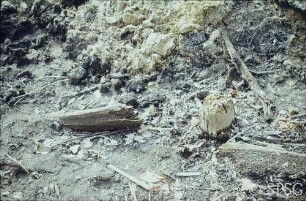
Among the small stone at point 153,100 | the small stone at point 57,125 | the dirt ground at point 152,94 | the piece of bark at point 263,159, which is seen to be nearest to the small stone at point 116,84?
the dirt ground at point 152,94

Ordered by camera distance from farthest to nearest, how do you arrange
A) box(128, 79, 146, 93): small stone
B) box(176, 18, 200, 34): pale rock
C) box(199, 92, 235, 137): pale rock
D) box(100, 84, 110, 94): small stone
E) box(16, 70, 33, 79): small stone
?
box(16, 70, 33, 79): small stone, box(176, 18, 200, 34): pale rock, box(100, 84, 110, 94): small stone, box(128, 79, 146, 93): small stone, box(199, 92, 235, 137): pale rock

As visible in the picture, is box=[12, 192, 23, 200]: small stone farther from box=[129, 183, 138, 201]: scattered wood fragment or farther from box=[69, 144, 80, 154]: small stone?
box=[129, 183, 138, 201]: scattered wood fragment

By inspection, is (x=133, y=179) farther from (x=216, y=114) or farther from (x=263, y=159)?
(x=263, y=159)

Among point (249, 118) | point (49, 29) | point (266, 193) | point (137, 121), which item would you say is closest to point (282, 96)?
point (249, 118)

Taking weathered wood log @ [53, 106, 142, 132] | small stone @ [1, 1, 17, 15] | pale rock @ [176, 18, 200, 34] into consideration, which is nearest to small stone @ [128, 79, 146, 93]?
weathered wood log @ [53, 106, 142, 132]

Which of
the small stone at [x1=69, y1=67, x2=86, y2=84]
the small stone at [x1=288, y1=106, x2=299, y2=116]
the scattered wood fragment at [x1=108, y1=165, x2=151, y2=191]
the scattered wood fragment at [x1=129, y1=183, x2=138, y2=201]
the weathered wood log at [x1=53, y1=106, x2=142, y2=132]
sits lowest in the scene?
the scattered wood fragment at [x1=129, y1=183, x2=138, y2=201]

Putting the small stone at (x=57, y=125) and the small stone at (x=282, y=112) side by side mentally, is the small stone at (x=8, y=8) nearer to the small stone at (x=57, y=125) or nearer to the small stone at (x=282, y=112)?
the small stone at (x=57, y=125)
